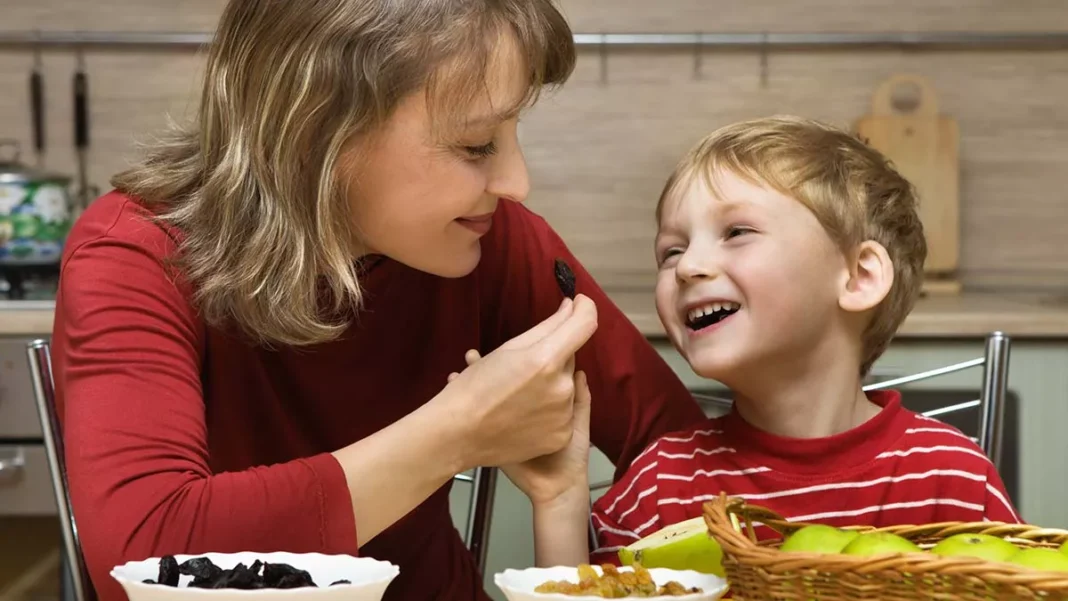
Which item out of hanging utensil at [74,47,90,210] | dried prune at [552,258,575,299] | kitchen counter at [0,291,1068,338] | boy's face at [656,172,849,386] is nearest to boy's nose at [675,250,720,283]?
boy's face at [656,172,849,386]

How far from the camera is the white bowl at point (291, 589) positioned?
0.76 meters

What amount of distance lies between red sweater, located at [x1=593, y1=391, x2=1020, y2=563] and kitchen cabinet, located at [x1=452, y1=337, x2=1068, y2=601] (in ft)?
2.89

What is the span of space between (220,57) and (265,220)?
0.17 m

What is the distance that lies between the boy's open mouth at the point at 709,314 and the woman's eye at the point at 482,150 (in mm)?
261

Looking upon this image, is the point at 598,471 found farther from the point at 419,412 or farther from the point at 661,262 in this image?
the point at 419,412

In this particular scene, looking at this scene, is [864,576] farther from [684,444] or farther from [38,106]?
[38,106]

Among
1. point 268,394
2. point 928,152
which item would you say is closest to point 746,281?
point 268,394

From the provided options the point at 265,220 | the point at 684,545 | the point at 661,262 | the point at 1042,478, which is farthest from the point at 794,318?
the point at 1042,478

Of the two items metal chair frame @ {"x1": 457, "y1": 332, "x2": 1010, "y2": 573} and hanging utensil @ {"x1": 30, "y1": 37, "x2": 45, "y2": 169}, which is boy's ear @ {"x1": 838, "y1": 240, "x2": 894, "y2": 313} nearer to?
metal chair frame @ {"x1": 457, "y1": 332, "x2": 1010, "y2": 573}

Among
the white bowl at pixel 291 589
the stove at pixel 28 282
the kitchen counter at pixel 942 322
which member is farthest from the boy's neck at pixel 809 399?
the stove at pixel 28 282

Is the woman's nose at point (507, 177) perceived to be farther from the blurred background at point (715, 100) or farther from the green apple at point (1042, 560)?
the blurred background at point (715, 100)

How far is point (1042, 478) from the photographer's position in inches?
89.4

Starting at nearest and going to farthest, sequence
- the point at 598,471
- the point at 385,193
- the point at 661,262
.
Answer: the point at 385,193 → the point at 661,262 → the point at 598,471

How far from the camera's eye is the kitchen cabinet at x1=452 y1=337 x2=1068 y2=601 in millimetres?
2215
